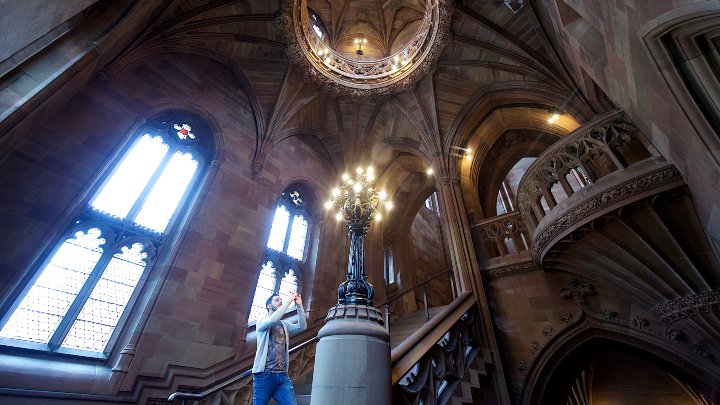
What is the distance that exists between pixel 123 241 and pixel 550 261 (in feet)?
23.1

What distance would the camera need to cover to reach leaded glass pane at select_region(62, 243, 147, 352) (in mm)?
4570

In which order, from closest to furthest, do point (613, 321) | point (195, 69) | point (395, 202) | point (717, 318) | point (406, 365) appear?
point (406, 365) < point (717, 318) < point (613, 321) < point (195, 69) < point (395, 202)

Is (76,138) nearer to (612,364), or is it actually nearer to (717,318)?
(717,318)

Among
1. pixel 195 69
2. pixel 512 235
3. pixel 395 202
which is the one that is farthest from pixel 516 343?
pixel 195 69

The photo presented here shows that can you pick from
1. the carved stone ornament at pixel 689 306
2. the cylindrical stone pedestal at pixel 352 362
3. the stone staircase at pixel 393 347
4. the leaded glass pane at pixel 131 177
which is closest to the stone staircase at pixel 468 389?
the stone staircase at pixel 393 347

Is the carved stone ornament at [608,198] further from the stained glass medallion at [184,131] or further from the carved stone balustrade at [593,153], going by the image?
the stained glass medallion at [184,131]

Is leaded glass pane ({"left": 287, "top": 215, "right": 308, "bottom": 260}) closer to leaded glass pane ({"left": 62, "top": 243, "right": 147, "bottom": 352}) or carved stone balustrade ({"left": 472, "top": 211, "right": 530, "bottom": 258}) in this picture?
leaded glass pane ({"left": 62, "top": 243, "right": 147, "bottom": 352})

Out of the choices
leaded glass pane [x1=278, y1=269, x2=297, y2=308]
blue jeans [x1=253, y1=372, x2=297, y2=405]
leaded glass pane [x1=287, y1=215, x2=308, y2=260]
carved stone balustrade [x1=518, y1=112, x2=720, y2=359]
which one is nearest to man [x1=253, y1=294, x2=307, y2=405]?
blue jeans [x1=253, y1=372, x2=297, y2=405]

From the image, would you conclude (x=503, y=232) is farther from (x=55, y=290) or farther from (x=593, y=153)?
(x=55, y=290)

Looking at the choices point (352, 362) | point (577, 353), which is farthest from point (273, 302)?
point (577, 353)

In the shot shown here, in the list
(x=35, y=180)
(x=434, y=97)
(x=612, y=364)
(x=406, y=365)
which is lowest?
(x=406, y=365)

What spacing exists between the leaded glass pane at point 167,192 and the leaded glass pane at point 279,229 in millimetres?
2188

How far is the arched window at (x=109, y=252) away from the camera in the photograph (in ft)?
14.2

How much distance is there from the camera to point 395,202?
1066 cm
